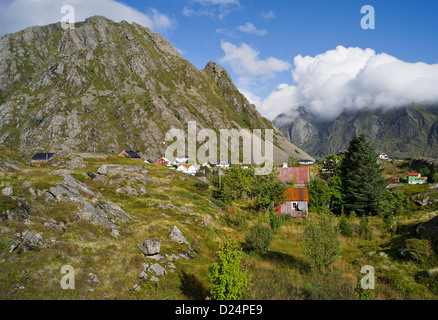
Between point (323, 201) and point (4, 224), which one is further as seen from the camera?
point (323, 201)

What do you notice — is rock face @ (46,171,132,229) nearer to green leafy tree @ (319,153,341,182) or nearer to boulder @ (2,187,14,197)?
boulder @ (2,187,14,197)

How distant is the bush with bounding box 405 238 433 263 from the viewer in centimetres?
1771

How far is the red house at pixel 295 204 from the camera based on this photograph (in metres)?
46.9

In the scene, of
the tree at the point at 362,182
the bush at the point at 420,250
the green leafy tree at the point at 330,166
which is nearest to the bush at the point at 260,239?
the bush at the point at 420,250

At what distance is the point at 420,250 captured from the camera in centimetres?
1812

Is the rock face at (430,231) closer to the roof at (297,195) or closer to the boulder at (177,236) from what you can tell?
the boulder at (177,236)

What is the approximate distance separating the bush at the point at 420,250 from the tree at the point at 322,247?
5.56m

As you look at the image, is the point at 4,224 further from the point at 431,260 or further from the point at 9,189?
the point at 431,260

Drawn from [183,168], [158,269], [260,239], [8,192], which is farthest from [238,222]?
[183,168]
